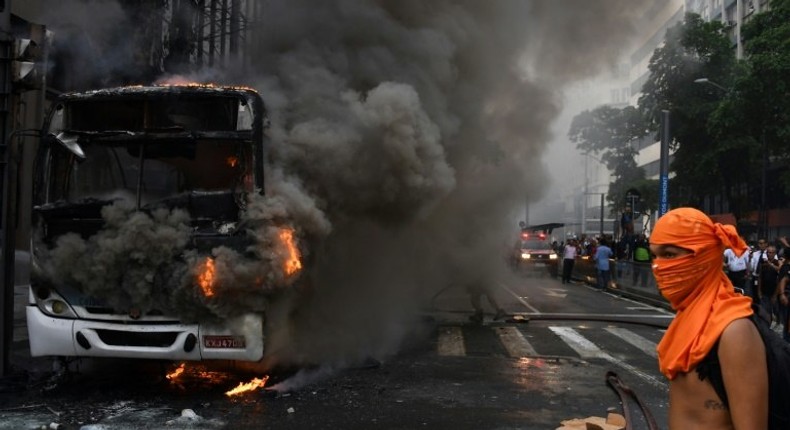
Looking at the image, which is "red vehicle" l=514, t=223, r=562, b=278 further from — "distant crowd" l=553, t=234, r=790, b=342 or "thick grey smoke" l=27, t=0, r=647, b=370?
"thick grey smoke" l=27, t=0, r=647, b=370

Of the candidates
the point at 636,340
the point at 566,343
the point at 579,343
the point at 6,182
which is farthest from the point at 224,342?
the point at 636,340

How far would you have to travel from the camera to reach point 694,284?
202 centimetres

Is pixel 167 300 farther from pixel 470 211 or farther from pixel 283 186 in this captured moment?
pixel 470 211

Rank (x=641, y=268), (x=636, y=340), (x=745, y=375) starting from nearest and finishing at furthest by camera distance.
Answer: (x=745, y=375)
(x=636, y=340)
(x=641, y=268)

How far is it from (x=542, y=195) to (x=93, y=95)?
9522mm

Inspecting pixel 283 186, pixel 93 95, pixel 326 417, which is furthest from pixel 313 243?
pixel 93 95

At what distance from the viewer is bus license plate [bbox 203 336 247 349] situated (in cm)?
593

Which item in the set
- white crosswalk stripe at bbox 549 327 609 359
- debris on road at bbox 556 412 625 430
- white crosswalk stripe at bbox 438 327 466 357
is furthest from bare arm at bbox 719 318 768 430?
white crosswalk stripe at bbox 549 327 609 359

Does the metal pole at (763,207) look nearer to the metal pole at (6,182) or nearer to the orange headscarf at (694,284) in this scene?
the metal pole at (6,182)

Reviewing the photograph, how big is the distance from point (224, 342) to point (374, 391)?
1501 mm

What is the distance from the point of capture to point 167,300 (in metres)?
5.82

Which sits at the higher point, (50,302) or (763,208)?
(763,208)

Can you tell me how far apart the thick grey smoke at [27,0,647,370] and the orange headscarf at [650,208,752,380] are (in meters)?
4.31

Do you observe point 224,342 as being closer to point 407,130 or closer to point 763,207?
point 407,130
